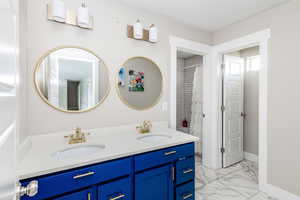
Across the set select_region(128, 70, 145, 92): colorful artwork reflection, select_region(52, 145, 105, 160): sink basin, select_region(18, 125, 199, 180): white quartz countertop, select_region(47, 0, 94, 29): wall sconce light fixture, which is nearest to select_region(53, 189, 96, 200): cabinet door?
select_region(18, 125, 199, 180): white quartz countertop

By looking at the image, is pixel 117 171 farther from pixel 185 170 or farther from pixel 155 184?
pixel 185 170

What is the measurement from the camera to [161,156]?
142 centimetres

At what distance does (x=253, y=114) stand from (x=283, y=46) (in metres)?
1.60

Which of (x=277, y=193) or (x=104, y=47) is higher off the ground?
(x=104, y=47)

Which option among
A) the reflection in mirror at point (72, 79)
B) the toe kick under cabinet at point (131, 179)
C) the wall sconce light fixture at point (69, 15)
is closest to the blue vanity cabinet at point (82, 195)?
the toe kick under cabinet at point (131, 179)

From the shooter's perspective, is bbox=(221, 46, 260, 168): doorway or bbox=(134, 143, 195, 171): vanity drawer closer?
bbox=(134, 143, 195, 171): vanity drawer

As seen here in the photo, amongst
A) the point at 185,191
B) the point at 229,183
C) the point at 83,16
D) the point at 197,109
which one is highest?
the point at 83,16

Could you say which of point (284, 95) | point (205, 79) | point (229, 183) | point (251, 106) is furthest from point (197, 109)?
point (284, 95)

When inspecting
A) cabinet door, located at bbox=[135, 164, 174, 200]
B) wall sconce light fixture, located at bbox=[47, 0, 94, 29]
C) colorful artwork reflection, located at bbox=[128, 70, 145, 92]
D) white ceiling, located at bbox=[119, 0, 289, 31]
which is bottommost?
cabinet door, located at bbox=[135, 164, 174, 200]

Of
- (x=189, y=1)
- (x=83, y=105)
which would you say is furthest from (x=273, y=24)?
(x=83, y=105)

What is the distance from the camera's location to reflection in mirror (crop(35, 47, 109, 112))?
1468 millimetres

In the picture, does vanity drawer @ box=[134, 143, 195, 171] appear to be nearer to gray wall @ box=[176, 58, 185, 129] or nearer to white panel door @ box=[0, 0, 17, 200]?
white panel door @ box=[0, 0, 17, 200]

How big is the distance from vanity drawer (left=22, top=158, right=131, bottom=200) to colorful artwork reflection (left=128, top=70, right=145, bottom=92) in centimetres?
96

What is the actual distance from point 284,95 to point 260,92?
0.26 meters
